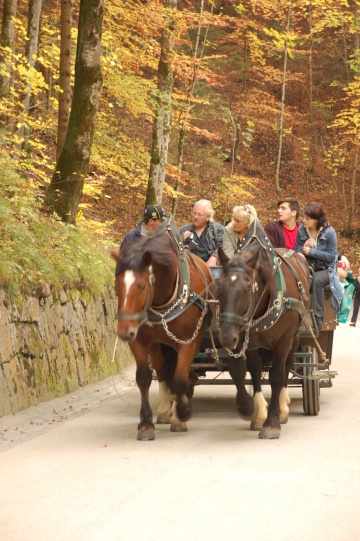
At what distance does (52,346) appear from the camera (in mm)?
11438

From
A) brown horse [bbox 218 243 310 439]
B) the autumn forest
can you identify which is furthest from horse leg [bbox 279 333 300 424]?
the autumn forest

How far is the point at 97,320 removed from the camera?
14.0 m

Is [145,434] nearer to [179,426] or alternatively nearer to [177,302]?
[179,426]

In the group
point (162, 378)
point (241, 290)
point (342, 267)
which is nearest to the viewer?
point (241, 290)

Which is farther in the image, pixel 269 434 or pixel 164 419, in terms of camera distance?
pixel 164 419

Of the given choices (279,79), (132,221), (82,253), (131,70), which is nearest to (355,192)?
(279,79)

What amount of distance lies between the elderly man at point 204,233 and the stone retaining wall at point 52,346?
6.71 ft

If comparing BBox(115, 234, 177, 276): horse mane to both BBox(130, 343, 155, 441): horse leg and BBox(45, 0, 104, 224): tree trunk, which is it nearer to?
BBox(130, 343, 155, 441): horse leg

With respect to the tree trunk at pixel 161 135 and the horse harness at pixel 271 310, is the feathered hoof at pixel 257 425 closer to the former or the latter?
the horse harness at pixel 271 310

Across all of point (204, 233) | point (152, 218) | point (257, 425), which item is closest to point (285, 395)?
point (257, 425)

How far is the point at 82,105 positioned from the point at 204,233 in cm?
480

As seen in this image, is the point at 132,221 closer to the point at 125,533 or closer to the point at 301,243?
the point at 301,243

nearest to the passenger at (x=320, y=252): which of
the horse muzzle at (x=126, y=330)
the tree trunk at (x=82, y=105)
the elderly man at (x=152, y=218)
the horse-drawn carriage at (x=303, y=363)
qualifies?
the horse-drawn carriage at (x=303, y=363)

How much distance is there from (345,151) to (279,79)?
5.18 m
